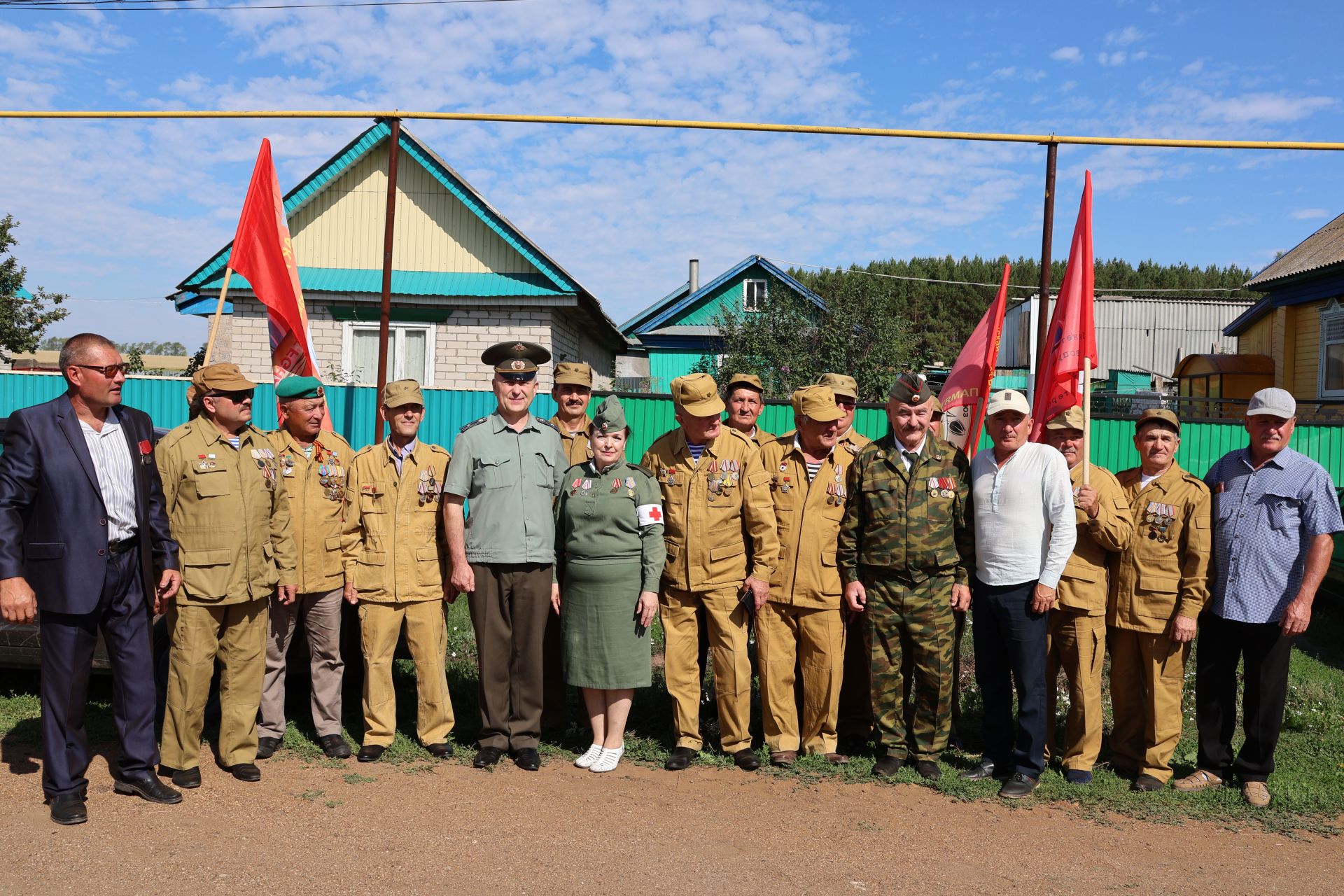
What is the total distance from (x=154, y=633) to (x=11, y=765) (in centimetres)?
88

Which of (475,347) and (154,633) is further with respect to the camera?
(475,347)

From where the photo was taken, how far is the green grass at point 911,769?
14.6ft

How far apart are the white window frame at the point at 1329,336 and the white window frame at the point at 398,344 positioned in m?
14.7

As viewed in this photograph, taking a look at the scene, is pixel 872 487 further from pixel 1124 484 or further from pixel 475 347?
pixel 475 347

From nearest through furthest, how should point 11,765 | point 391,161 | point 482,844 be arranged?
point 482,844
point 11,765
point 391,161

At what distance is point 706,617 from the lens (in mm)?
5145

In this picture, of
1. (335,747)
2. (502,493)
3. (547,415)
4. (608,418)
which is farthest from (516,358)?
(547,415)

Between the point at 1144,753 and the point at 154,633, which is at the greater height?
the point at 154,633

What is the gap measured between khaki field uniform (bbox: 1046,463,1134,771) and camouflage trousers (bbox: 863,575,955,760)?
1.86ft

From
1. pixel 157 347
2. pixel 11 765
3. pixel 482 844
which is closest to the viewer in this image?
pixel 482 844

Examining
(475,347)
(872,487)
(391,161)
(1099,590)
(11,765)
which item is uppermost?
(391,161)

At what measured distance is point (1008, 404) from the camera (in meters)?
4.69

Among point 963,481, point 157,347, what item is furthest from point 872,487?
point 157,347

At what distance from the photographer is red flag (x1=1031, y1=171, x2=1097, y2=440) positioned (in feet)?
19.2
